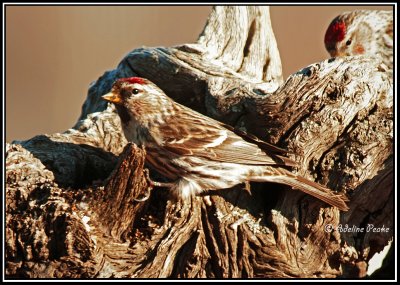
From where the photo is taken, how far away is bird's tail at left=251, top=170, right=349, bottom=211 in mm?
3732

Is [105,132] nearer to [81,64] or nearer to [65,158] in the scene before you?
[65,158]

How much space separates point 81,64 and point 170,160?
4299 mm

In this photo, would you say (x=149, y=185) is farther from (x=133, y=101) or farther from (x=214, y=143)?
(x=133, y=101)

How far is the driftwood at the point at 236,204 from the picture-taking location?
3.51 meters

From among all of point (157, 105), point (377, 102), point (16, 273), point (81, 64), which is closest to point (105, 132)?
point (157, 105)

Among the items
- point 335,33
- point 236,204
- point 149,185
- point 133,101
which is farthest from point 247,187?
point 335,33

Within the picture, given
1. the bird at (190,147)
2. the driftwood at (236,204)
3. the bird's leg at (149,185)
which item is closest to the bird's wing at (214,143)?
the bird at (190,147)

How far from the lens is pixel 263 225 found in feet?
12.6

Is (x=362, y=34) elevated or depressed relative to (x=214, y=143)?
elevated

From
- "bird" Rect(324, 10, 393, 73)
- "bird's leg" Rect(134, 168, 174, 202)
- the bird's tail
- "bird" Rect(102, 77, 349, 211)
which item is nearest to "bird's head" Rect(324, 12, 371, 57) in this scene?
"bird" Rect(324, 10, 393, 73)

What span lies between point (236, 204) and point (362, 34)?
3.46 m

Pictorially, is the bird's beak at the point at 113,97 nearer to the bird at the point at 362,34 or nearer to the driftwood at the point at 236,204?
the driftwood at the point at 236,204

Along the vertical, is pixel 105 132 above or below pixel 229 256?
above

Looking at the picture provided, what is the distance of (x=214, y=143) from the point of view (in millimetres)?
4242
